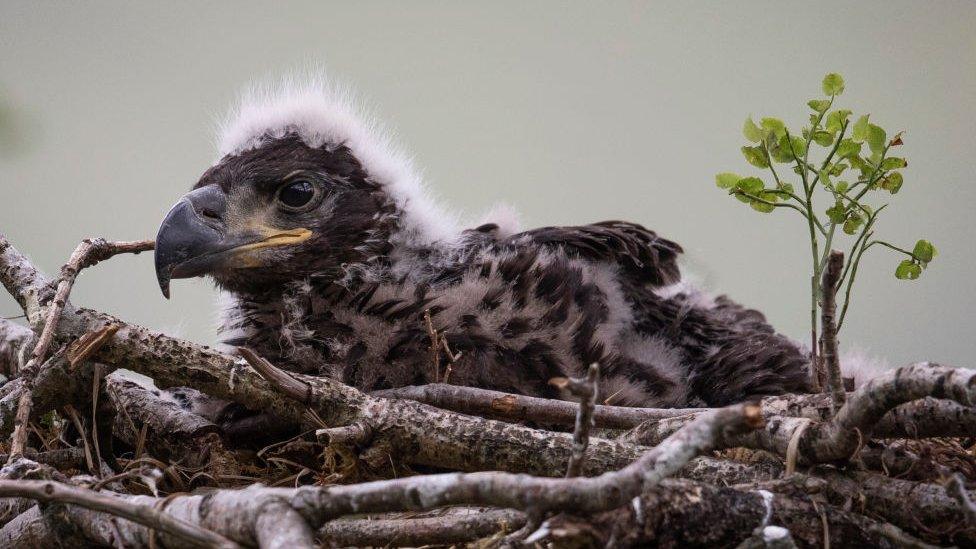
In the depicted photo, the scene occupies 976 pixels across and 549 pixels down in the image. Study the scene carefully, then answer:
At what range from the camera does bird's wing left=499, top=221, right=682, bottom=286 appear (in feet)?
6.54

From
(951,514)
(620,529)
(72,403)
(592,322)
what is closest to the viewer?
(620,529)

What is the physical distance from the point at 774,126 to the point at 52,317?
1.27m

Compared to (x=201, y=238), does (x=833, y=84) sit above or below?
above

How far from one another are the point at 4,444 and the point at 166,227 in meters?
0.51

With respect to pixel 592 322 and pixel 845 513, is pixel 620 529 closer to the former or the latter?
pixel 845 513

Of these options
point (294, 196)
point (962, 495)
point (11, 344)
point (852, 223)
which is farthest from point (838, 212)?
point (11, 344)

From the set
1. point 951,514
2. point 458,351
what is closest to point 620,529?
point 951,514

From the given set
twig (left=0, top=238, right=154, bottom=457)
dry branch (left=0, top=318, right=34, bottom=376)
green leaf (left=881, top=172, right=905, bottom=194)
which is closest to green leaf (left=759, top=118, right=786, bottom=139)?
green leaf (left=881, top=172, right=905, bottom=194)

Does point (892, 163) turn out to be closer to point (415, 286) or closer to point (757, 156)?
point (757, 156)

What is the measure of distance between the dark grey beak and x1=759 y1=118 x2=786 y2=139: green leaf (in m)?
1.07

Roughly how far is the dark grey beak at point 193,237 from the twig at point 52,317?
0.08m

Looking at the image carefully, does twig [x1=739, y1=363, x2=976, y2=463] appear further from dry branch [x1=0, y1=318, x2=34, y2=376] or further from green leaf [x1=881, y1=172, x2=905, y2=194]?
dry branch [x1=0, y1=318, x2=34, y2=376]

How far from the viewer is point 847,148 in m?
1.68

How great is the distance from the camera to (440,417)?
1459 mm
